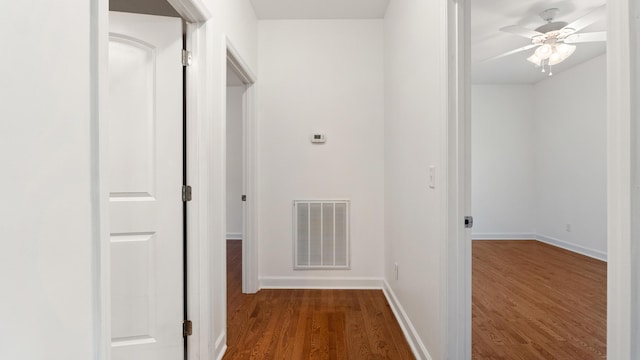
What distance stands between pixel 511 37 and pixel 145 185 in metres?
4.12

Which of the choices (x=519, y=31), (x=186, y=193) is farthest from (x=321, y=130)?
(x=519, y=31)

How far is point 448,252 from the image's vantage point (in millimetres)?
1534

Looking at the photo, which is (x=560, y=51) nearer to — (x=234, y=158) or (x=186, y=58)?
(x=186, y=58)

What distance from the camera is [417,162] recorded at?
2037 millimetres

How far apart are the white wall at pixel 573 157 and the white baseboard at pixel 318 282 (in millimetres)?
3396

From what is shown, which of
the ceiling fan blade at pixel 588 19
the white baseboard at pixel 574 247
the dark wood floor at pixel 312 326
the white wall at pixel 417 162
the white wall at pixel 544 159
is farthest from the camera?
the white wall at pixel 544 159

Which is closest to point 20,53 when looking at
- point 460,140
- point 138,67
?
point 138,67

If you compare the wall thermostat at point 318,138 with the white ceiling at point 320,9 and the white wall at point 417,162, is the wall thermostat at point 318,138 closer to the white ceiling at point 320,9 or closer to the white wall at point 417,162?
the white wall at point 417,162

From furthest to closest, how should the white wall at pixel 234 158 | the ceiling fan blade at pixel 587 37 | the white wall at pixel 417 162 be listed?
the white wall at pixel 234 158, the ceiling fan blade at pixel 587 37, the white wall at pixel 417 162

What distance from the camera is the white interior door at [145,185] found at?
64.3 inches

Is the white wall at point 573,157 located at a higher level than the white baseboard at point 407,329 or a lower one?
higher

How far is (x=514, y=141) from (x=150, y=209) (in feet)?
19.7

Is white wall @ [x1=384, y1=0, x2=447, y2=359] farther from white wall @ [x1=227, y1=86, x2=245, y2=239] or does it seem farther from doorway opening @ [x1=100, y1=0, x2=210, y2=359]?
white wall @ [x1=227, y1=86, x2=245, y2=239]

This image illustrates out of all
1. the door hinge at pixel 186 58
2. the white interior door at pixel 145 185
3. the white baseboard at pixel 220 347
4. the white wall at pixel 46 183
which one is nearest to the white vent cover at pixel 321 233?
the white baseboard at pixel 220 347
